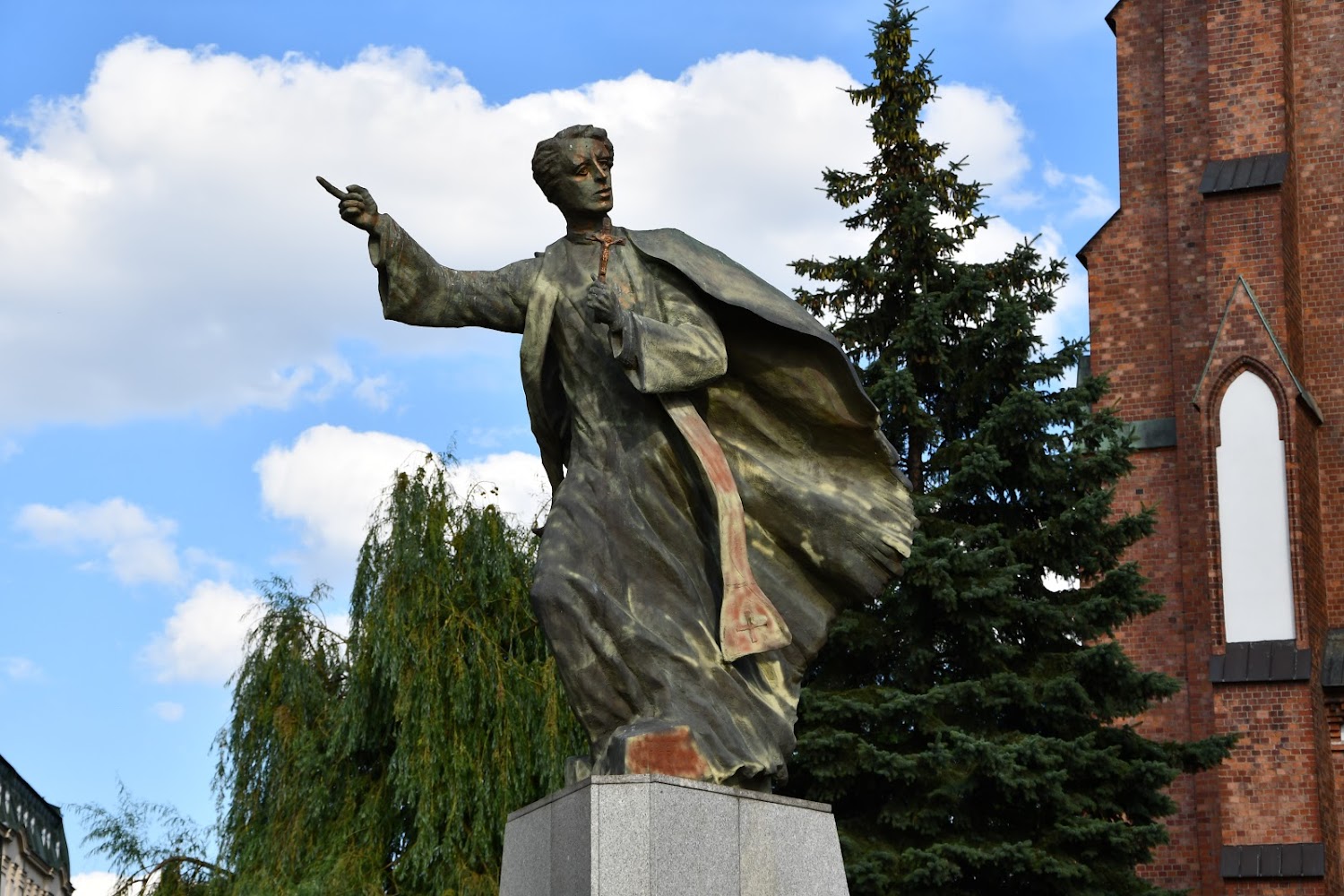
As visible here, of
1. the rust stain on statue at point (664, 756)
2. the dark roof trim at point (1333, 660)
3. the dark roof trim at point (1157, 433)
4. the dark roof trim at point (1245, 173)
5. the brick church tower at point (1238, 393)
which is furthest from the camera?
the dark roof trim at point (1157, 433)

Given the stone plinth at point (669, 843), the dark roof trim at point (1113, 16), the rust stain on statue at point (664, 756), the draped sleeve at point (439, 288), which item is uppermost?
the dark roof trim at point (1113, 16)

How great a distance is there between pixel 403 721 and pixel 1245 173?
12.8 meters

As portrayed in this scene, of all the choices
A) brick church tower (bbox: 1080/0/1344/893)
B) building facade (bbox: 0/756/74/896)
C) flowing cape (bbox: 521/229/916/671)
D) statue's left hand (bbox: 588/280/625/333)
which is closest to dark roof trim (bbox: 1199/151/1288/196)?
brick church tower (bbox: 1080/0/1344/893)

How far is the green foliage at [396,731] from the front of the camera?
15898 mm

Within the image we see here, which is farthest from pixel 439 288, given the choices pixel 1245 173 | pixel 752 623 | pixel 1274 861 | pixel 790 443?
pixel 1245 173

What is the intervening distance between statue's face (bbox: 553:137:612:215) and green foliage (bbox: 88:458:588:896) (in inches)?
385

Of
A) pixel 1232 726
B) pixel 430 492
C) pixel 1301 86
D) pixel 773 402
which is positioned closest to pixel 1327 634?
pixel 1232 726

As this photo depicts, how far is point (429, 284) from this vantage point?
6.66m

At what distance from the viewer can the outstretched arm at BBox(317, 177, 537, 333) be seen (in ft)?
21.5

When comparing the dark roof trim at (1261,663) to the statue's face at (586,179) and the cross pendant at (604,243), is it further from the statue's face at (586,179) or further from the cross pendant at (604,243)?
the statue's face at (586,179)

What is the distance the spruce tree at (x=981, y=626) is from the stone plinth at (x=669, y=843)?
9.76 metres

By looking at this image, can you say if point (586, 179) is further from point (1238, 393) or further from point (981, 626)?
point (1238, 393)

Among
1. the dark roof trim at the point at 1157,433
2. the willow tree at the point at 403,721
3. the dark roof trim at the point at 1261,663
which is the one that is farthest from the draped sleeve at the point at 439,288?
the dark roof trim at the point at 1157,433

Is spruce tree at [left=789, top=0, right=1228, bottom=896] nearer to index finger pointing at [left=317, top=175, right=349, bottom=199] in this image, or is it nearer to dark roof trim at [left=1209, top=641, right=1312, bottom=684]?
dark roof trim at [left=1209, top=641, right=1312, bottom=684]
